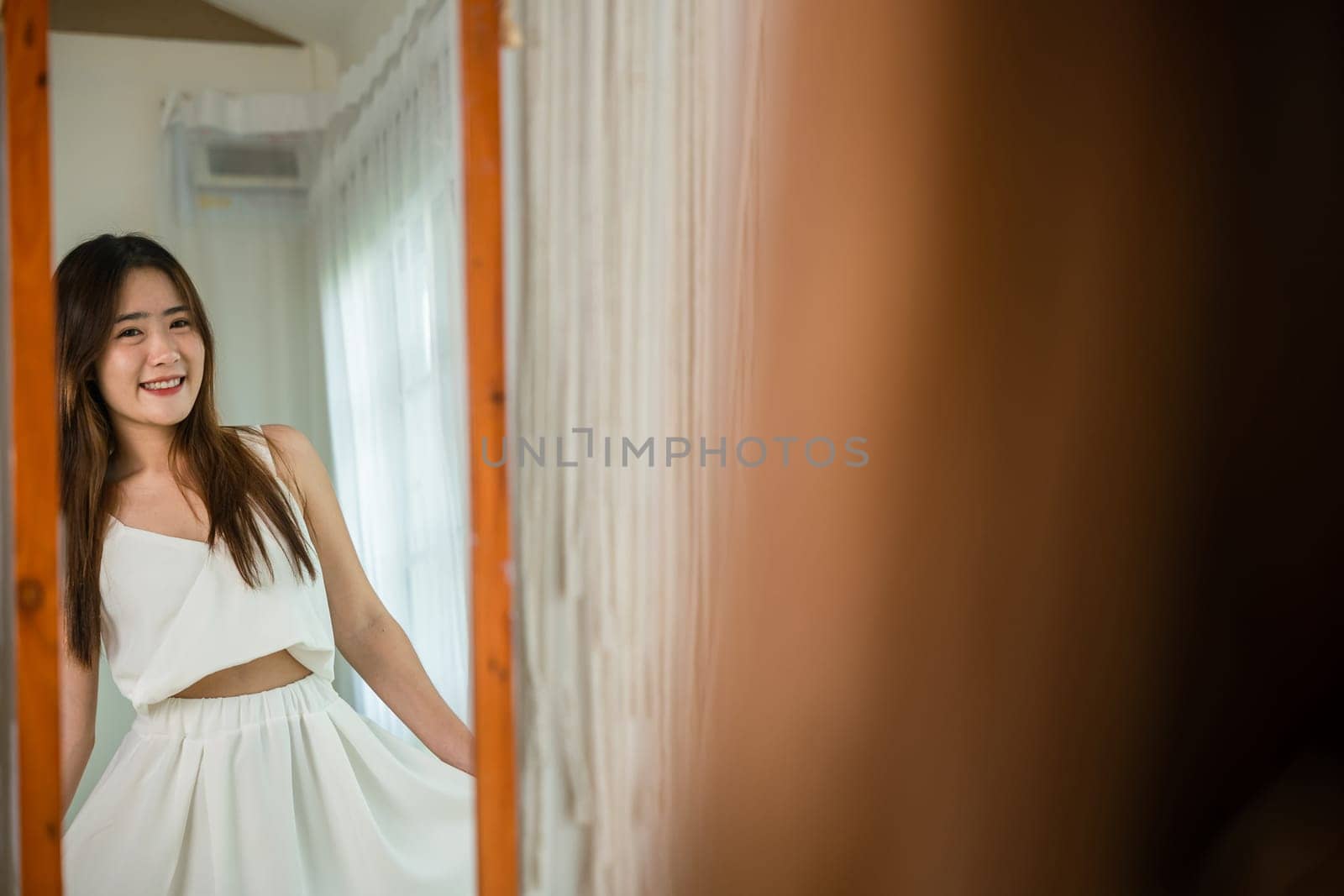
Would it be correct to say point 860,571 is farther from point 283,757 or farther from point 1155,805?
point 283,757

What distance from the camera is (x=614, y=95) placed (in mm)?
1348

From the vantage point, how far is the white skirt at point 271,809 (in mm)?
1255

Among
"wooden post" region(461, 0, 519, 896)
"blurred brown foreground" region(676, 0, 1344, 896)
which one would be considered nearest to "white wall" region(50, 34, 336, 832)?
"wooden post" region(461, 0, 519, 896)

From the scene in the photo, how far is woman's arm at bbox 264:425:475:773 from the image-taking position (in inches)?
50.9

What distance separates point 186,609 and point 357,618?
20 centimetres

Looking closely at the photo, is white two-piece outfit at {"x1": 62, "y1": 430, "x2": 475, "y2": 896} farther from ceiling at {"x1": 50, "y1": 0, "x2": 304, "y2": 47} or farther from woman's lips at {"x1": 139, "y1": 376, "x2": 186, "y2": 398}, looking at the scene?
ceiling at {"x1": 50, "y1": 0, "x2": 304, "y2": 47}

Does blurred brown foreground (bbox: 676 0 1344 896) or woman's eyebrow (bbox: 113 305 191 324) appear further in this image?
blurred brown foreground (bbox: 676 0 1344 896)

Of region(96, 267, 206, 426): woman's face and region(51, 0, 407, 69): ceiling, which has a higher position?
region(51, 0, 407, 69): ceiling

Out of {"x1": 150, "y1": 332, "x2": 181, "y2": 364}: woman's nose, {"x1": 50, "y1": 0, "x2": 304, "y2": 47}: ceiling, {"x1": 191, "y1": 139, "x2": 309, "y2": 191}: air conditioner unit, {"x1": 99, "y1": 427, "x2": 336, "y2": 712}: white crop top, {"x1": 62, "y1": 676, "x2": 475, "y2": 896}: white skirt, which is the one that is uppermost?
{"x1": 50, "y1": 0, "x2": 304, "y2": 47}: ceiling

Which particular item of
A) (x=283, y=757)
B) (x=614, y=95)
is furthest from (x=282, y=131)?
(x=283, y=757)

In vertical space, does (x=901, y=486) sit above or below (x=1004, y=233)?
below

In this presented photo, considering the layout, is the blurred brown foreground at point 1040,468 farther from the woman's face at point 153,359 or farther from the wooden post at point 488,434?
the woman's face at point 153,359

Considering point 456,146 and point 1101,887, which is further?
point 1101,887

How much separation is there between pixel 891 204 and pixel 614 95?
39cm
